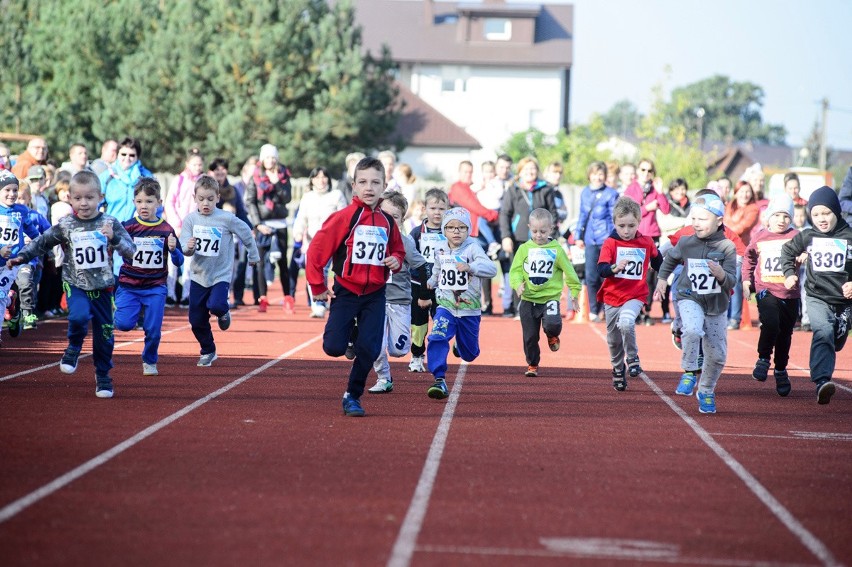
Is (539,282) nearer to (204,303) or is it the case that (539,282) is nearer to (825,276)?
(825,276)

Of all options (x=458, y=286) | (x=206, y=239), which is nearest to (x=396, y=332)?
(x=458, y=286)

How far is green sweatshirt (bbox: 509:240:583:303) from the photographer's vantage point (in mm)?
12281

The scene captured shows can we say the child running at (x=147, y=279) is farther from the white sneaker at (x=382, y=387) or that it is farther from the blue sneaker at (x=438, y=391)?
the blue sneaker at (x=438, y=391)

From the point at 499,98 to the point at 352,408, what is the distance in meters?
71.0

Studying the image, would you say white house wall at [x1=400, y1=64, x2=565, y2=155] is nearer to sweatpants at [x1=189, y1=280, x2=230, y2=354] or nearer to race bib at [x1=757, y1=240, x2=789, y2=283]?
race bib at [x1=757, y1=240, x2=789, y2=283]

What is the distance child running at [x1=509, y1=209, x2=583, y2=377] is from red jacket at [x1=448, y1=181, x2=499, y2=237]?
20.3ft

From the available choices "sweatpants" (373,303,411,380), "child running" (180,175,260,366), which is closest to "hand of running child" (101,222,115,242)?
"child running" (180,175,260,366)

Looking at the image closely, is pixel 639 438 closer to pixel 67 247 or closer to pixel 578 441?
pixel 578 441

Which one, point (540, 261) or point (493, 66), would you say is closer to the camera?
point (540, 261)

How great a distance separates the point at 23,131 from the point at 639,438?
106ft

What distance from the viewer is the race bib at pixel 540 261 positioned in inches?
484

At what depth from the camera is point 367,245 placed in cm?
930

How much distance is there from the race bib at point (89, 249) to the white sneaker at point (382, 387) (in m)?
2.45

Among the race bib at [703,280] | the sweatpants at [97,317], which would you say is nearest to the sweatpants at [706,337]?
the race bib at [703,280]
